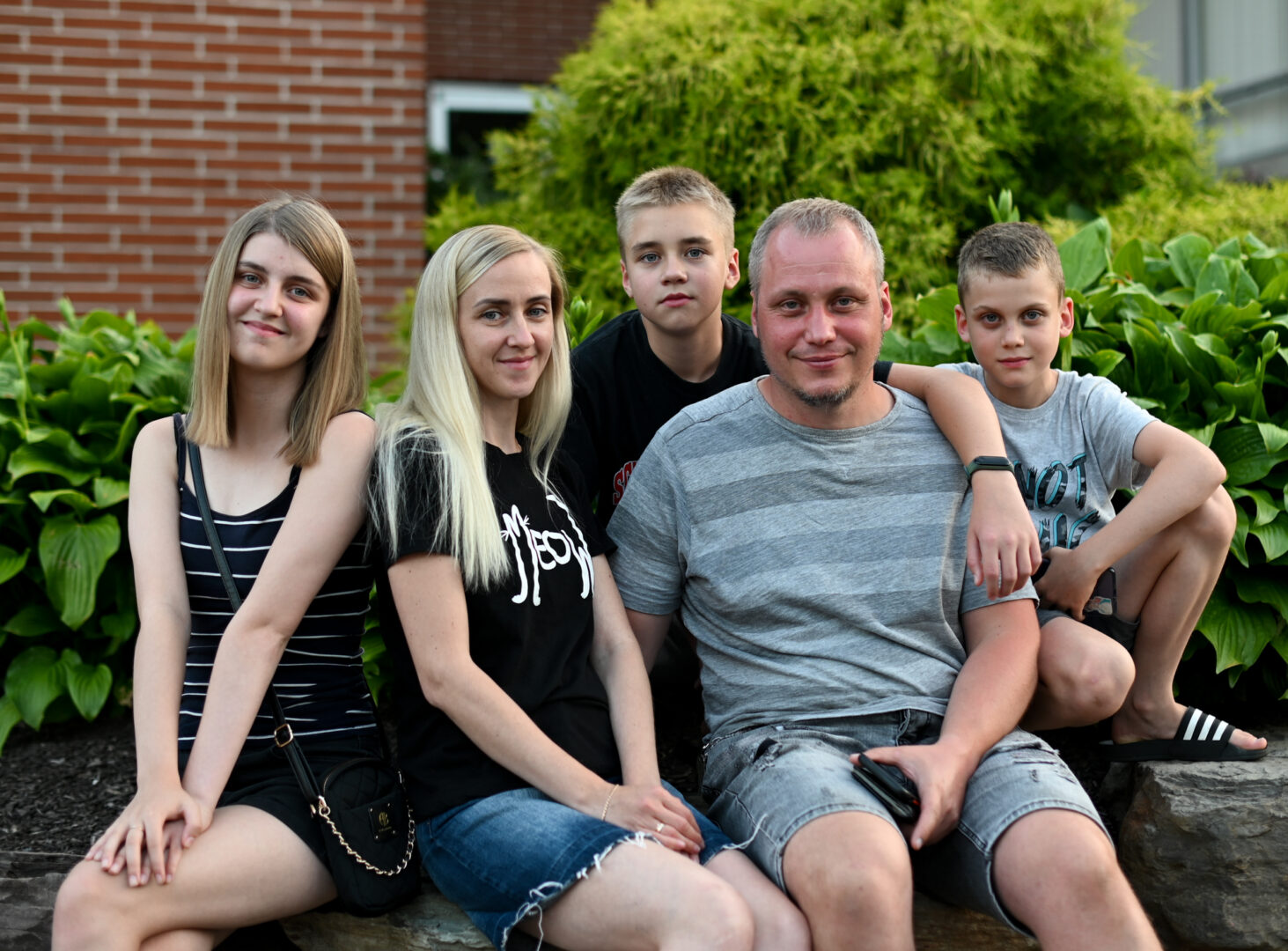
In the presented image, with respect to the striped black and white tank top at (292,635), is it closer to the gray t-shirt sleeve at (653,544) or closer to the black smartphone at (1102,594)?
the gray t-shirt sleeve at (653,544)

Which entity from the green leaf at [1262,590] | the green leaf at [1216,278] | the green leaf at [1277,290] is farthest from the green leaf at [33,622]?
the green leaf at [1277,290]

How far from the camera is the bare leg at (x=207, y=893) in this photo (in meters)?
2.10

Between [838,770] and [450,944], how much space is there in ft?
2.87

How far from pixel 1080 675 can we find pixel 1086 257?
5.18 feet

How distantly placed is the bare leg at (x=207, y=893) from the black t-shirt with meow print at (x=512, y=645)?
0.28 meters

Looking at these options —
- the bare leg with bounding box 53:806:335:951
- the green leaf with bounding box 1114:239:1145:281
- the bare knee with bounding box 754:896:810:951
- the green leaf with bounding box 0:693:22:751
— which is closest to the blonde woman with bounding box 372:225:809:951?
the bare knee with bounding box 754:896:810:951

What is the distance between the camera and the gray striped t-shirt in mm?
2564

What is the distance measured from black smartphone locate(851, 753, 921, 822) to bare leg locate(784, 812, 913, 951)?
81 millimetres

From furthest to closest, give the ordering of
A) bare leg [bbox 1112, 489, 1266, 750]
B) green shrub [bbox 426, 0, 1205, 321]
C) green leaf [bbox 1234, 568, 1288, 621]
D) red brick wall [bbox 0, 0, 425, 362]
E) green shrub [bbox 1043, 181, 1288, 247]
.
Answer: red brick wall [bbox 0, 0, 425, 362] → green shrub [bbox 426, 0, 1205, 321] → green shrub [bbox 1043, 181, 1288, 247] → green leaf [bbox 1234, 568, 1288, 621] → bare leg [bbox 1112, 489, 1266, 750]

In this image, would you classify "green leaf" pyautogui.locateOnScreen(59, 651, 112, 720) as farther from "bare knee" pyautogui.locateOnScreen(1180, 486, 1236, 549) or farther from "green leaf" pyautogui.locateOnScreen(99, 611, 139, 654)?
Answer: "bare knee" pyautogui.locateOnScreen(1180, 486, 1236, 549)

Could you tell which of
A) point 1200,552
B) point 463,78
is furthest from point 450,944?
point 463,78

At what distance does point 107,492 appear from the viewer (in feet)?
11.3

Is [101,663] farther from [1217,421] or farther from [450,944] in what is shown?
[1217,421]

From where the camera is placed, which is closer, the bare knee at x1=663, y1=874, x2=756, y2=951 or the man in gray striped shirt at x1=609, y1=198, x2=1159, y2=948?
the bare knee at x1=663, y1=874, x2=756, y2=951
